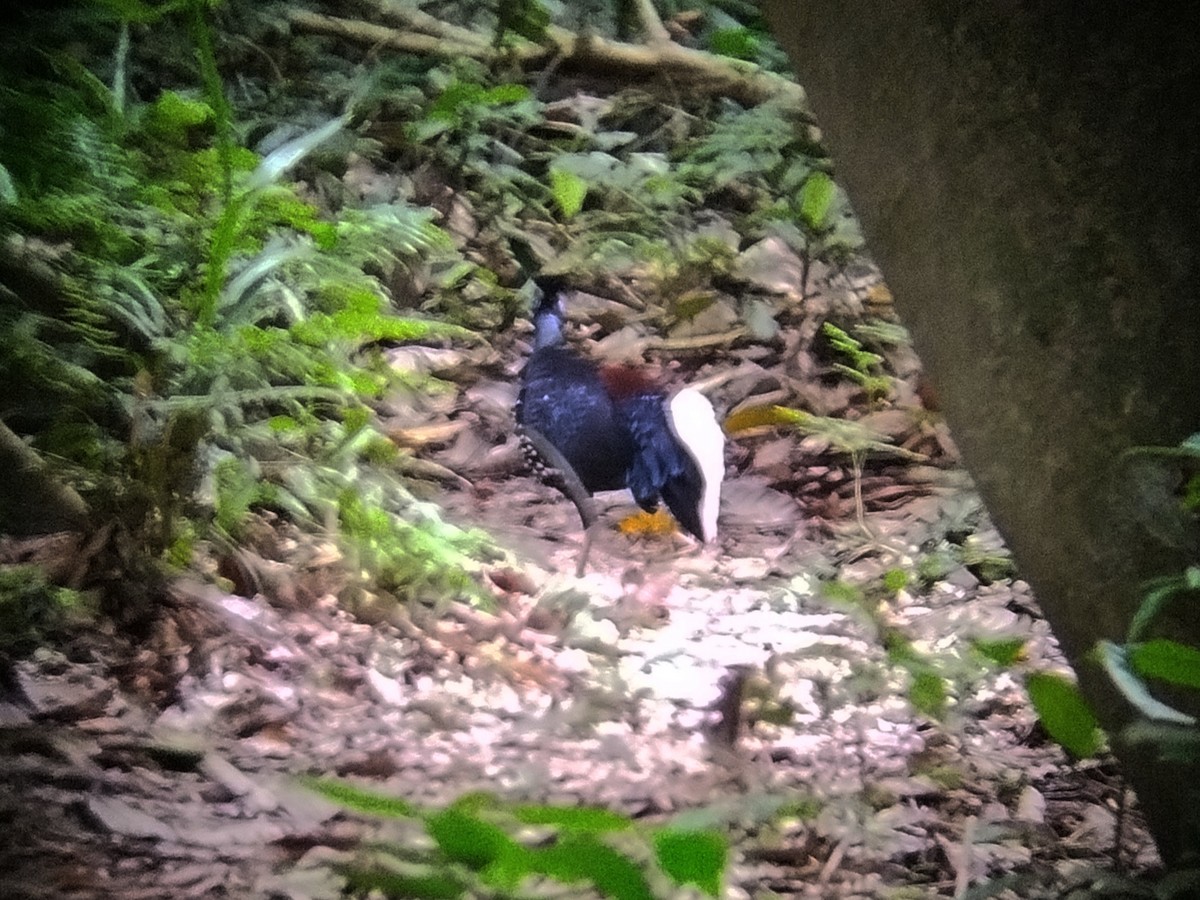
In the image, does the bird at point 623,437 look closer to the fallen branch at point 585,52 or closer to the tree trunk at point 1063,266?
the tree trunk at point 1063,266

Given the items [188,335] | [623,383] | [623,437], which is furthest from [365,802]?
[623,383]

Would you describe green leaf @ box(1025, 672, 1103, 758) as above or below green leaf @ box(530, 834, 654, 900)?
above

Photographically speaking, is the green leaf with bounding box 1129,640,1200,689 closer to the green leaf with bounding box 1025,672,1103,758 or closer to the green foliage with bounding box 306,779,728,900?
the green leaf with bounding box 1025,672,1103,758

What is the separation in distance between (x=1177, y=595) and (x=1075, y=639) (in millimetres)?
123

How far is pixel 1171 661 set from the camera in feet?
2.04

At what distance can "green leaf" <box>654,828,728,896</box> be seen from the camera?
56 cm

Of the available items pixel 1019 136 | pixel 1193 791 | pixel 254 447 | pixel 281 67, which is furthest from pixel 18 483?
pixel 281 67

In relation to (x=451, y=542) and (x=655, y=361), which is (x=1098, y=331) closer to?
(x=451, y=542)

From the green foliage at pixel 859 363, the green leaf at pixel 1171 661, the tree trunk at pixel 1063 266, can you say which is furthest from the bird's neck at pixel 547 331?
the green leaf at pixel 1171 661

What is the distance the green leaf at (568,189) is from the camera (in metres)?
2.54

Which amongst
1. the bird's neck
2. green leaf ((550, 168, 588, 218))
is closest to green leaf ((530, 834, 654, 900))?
the bird's neck

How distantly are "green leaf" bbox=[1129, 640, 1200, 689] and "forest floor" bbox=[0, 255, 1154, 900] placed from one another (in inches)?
11.1

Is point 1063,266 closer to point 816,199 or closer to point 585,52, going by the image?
point 816,199

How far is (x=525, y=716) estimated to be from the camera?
1.21 metres
